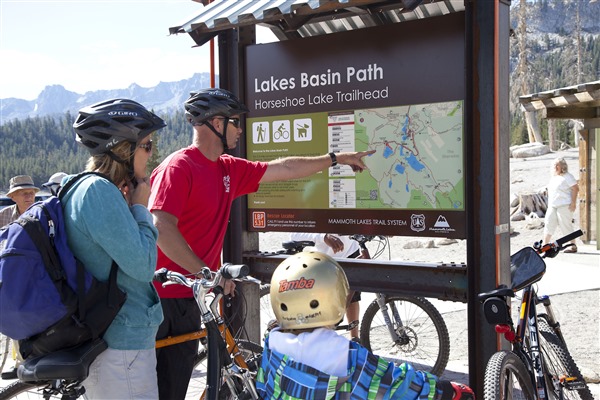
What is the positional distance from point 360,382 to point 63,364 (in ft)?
3.61

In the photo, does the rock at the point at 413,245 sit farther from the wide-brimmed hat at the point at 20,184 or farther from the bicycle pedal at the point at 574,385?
the bicycle pedal at the point at 574,385

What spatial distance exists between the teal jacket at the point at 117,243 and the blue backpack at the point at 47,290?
0.06 metres

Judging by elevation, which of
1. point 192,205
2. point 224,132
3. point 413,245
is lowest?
point 413,245

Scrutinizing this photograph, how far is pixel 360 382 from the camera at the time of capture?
242 cm

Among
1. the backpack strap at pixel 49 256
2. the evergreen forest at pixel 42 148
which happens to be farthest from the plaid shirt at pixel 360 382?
the evergreen forest at pixel 42 148

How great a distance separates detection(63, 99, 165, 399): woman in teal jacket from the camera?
8.73ft

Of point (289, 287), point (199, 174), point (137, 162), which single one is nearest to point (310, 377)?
point (289, 287)

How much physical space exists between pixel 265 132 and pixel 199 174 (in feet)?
4.62

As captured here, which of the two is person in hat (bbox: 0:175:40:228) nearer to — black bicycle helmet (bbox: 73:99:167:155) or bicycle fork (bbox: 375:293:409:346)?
bicycle fork (bbox: 375:293:409:346)

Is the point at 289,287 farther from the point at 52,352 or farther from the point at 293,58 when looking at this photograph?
A: the point at 293,58

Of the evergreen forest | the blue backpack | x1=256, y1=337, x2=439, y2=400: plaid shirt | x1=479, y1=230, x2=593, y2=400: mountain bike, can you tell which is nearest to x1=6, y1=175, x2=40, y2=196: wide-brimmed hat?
the blue backpack

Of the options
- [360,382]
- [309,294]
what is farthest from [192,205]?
[360,382]

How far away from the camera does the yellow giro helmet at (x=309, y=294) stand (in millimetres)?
2490

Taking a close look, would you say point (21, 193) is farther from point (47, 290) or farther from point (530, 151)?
point (530, 151)
